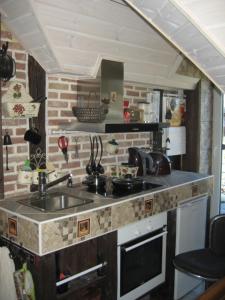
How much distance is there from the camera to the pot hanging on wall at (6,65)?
79.5 inches

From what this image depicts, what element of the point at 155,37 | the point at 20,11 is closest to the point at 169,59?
the point at 155,37

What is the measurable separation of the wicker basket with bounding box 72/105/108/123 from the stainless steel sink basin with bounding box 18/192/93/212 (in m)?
0.57

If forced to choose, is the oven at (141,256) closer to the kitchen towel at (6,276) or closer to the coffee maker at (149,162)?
the coffee maker at (149,162)

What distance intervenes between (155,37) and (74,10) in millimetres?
859

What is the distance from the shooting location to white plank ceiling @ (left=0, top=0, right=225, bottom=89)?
4.22 feet

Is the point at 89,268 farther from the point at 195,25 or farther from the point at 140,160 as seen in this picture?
the point at 195,25

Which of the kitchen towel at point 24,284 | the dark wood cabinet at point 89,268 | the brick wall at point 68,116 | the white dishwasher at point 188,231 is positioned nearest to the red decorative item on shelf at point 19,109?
the brick wall at point 68,116

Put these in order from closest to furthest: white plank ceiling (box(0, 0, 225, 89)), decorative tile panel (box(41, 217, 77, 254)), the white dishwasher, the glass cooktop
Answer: white plank ceiling (box(0, 0, 225, 89)) → decorative tile panel (box(41, 217, 77, 254)) → the glass cooktop → the white dishwasher

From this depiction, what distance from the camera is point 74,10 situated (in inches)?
81.4

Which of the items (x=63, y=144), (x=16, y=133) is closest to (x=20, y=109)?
(x=16, y=133)

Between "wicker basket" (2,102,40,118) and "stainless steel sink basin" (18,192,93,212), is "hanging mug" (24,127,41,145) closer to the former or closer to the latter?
"wicker basket" (2,102,40,118)

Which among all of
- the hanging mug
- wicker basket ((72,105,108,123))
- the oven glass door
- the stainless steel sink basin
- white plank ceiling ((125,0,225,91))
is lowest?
the oven glass door

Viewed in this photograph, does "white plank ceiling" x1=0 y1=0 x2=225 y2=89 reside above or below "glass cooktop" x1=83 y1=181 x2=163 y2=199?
above

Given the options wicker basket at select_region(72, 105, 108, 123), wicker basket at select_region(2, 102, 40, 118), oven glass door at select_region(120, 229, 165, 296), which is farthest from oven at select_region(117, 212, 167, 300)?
wicker basket at select_region(2, 102, 40, 118)
